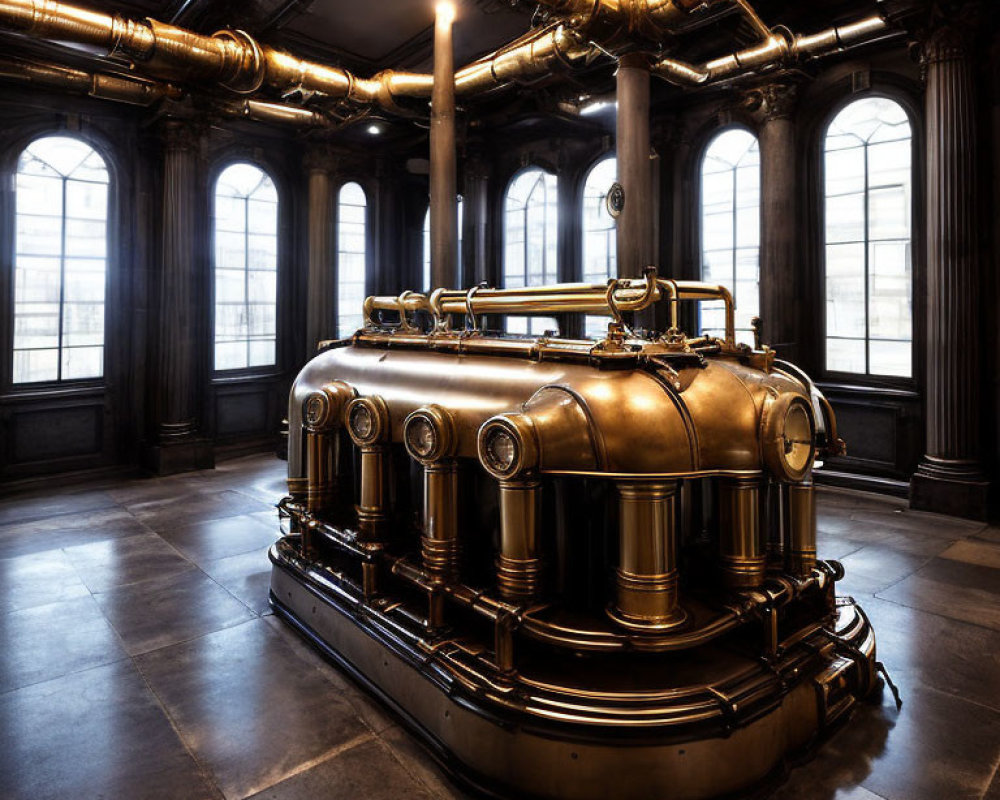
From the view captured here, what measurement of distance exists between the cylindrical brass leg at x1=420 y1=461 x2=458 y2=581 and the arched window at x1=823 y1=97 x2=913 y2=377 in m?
5.32

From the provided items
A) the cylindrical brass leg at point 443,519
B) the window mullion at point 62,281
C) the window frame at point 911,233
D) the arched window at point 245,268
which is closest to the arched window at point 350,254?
the arched window at point 245,268

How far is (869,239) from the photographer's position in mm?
6254

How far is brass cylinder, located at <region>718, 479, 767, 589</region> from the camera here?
7.29ft

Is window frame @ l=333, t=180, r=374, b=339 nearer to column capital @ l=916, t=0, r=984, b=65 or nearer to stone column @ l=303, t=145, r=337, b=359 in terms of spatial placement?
stone column @ l=303, t=145, r=337, b=359

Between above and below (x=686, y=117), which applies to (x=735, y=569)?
below

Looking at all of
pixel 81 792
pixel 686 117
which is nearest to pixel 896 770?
pixel 81 792

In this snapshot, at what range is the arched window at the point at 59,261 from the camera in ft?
22.3

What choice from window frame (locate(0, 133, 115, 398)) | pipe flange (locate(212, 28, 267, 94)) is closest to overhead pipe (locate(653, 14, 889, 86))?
pipe flange (locate(212, 28, 267, 94))

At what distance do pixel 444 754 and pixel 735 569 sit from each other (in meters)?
1.14

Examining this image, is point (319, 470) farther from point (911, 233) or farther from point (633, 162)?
point (911, 233)

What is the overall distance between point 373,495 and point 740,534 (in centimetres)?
148

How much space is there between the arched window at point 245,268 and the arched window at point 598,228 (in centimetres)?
395

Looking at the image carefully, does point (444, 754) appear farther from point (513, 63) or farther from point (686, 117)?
point (686, 117)

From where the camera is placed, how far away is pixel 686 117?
24.0 ft
